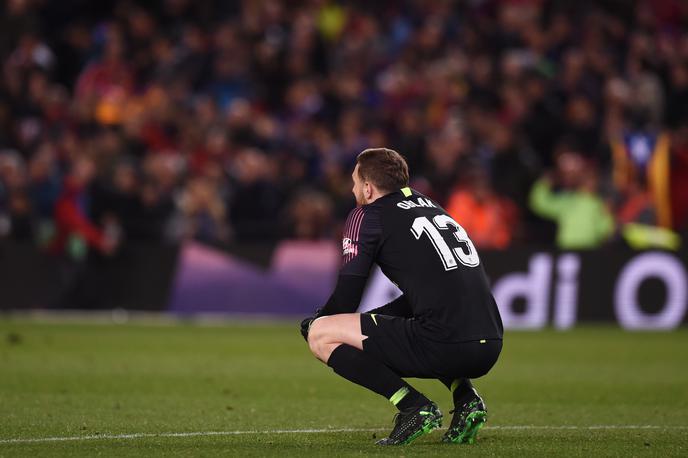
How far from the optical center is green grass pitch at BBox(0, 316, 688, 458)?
25.1ft

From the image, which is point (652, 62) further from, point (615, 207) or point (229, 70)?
point (229, 70)

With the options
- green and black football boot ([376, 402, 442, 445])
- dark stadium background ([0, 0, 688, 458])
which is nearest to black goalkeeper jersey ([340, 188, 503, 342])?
green and black football boot ([376, 402, 442, 445])

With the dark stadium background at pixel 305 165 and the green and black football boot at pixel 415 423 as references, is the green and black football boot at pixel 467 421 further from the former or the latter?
the dark stadium background at pixel 305 165

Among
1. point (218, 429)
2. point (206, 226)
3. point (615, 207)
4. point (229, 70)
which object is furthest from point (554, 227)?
point (218, 429)

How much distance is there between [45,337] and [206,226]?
14.3 ft

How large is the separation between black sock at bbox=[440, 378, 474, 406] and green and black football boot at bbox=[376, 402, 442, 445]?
41 centimetres

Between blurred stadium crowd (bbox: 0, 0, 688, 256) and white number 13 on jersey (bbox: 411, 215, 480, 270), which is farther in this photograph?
blurred stadium crowd (bbox: 0, 0, 688, 256)

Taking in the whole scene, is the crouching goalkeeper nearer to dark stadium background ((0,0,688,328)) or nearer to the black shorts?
the black shorts

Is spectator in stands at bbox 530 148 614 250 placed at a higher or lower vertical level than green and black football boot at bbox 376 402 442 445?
higher

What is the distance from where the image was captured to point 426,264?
7.50 metres

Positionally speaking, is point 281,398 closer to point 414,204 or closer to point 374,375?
point 374,375

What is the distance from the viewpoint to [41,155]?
69.8 feet

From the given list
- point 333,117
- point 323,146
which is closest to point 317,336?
point 323,146

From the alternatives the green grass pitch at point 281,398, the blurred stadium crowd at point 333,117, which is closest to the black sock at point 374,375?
the green grass pitch at point 281,398
